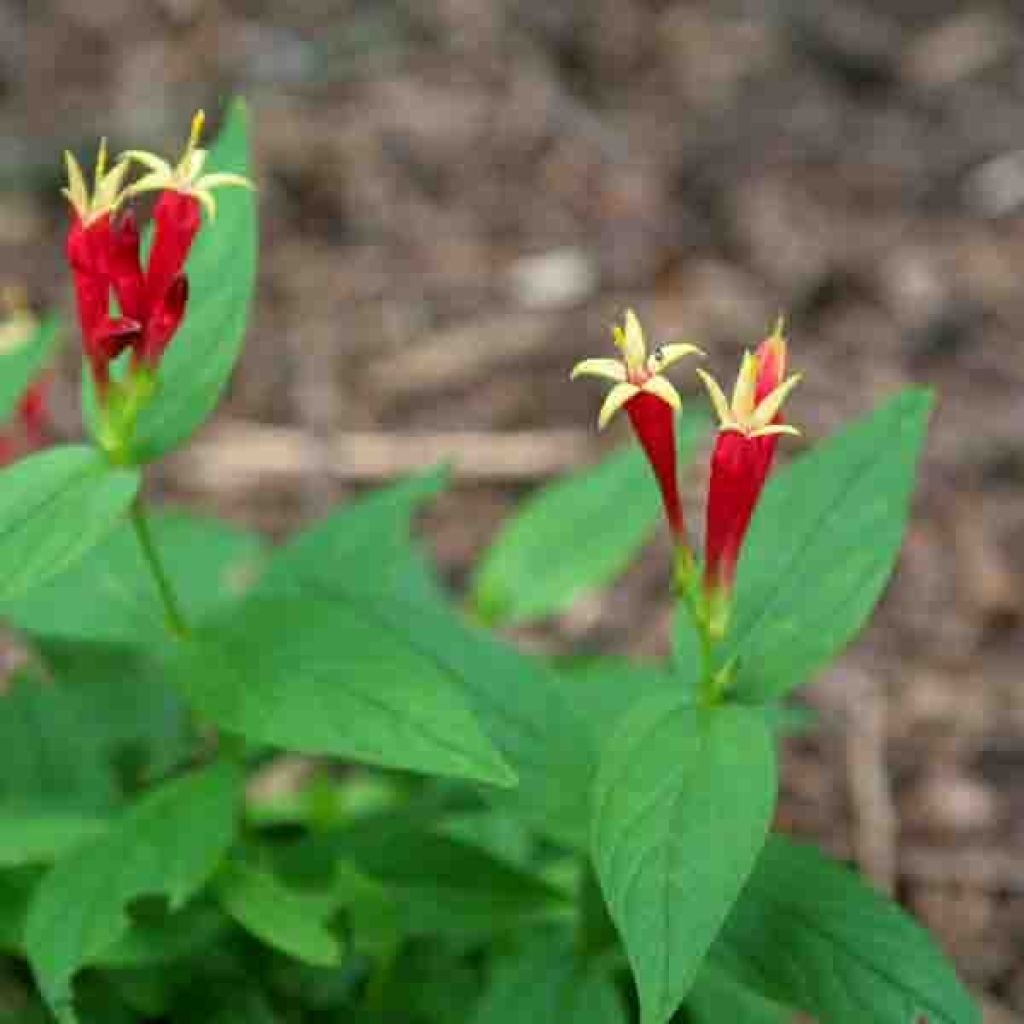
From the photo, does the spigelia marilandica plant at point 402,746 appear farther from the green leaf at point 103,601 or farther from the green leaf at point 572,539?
the green leaf at point 572,539

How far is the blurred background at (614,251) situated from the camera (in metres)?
3.76

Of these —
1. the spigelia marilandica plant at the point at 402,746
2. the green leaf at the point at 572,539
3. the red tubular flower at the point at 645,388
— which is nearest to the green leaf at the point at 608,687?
the spigelia marilandica plant at the point at 402,746

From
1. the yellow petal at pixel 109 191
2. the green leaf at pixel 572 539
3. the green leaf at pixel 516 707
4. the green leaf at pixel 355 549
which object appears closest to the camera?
the yellow petal at pixel 109 191

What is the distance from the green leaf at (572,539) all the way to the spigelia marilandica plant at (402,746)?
7.2 inches

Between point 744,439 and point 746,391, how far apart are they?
0.05 metres

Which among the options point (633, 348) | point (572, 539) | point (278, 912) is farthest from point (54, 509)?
point (572, 539)

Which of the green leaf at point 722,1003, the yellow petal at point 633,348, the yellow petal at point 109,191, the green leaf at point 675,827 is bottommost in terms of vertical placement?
the green leaf at point 722,1003

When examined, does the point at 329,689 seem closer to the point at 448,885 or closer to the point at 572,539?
the point at 448,885

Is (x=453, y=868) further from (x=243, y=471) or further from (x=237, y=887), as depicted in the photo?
(x=243, y=471)

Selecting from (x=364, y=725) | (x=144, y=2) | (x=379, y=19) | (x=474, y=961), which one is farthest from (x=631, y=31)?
(x=364, y=725)

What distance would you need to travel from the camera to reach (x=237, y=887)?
92.4 inches

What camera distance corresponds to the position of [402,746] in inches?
78.7

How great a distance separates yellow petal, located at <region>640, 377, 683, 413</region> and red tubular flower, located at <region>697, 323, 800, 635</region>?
4 cm

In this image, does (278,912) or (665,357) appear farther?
(278,912)
